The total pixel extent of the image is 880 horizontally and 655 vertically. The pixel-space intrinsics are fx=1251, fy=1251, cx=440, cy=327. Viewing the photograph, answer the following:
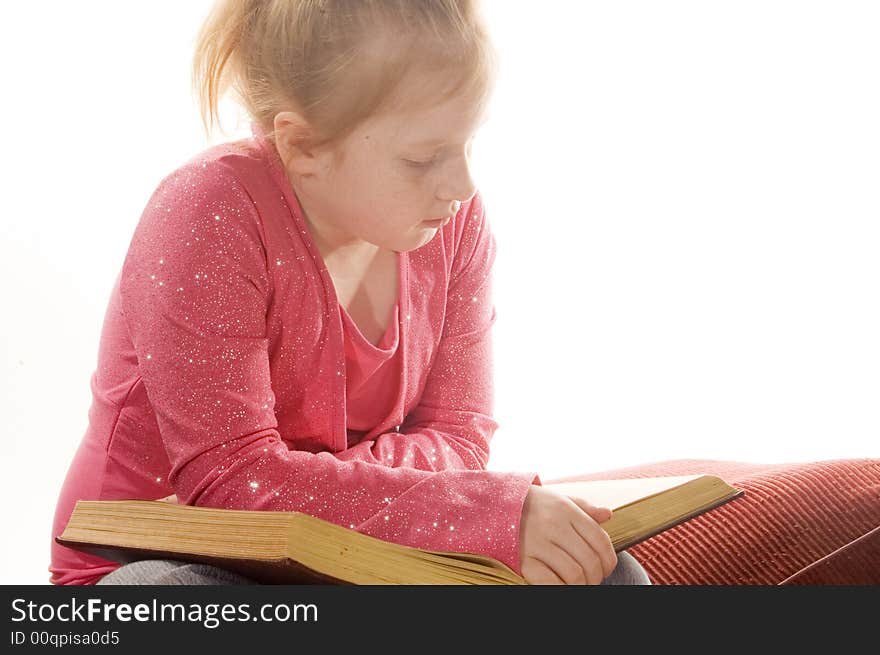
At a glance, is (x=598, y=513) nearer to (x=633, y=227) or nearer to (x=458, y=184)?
(x=458, y=184)

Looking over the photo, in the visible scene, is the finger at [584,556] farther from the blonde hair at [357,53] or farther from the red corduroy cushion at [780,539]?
the blonde hair at [357,53]

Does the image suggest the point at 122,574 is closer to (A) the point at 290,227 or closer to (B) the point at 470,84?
(A) the point at 290,227

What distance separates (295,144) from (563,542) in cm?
37

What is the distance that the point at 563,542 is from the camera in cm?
78

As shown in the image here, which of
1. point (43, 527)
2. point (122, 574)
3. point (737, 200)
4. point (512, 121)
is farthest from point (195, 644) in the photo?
point (737, 200)

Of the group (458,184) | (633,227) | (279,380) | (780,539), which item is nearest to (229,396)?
(279,380)

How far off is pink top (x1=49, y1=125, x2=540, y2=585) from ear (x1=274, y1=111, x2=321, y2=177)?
20mm

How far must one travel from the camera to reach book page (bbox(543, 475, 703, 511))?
0.82 meters

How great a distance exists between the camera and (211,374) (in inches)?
34.5

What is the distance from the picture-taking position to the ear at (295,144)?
0.92 meters

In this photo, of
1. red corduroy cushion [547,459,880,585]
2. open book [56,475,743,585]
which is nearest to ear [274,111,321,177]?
open book [56,475,743,585]

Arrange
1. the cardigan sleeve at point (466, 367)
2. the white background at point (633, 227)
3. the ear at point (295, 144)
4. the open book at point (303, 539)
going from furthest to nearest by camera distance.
→ the white background at point (633, 227) → the cardigan sleeve at point (466, 367) → the ear at point (295, 144) → the open book at point (303, 539)

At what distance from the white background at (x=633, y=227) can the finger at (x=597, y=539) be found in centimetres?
101

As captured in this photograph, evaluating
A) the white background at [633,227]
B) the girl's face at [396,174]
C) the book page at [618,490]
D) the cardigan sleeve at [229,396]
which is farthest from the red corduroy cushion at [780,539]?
the white background at [633,227]
